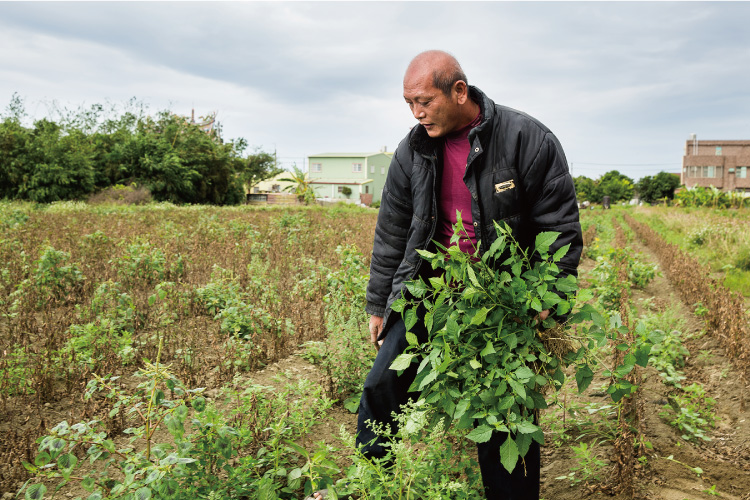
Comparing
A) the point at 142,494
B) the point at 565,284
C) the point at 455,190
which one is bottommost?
the point at 142,494

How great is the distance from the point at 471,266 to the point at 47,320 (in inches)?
160

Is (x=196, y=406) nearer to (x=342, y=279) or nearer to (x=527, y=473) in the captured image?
(x=527, y=473)

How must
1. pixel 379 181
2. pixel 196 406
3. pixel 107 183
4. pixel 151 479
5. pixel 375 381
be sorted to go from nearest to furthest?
pixel 151 479
pixel 196 406
pixel 375 381
pixel 107 183
pixel 379 181

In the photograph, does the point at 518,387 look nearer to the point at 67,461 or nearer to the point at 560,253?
the point at 560,253

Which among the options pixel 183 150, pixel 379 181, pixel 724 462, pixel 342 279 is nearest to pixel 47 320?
pixel 342 279

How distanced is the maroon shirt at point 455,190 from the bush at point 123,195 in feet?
80.0

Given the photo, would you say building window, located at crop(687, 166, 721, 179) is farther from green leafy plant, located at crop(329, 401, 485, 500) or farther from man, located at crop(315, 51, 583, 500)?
green leafy plant, located at crop(329, 401, 485, 500)

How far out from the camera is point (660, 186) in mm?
64812

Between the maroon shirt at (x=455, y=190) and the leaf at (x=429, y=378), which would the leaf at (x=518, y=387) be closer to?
the leaf at (x=429, y=378)

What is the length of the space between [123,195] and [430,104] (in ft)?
86.0

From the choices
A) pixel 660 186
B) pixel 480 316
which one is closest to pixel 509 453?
pixel 480 316

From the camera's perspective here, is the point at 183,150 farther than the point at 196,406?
Yes

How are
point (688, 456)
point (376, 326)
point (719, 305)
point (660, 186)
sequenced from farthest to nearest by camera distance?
point (660, 186), point (719, 305), point (688, 456), point (376, 326)

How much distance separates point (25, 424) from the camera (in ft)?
10.4
